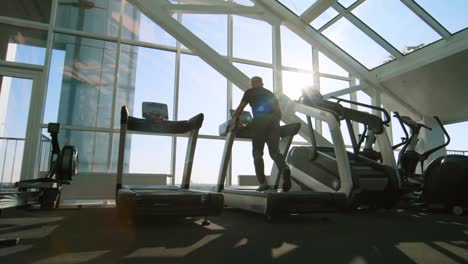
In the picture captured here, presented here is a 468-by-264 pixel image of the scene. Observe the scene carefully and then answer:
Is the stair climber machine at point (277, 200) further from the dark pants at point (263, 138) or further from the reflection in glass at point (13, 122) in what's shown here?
the reflection in glass at point (13, 122)

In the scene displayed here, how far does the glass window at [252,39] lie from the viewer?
7.53 meters

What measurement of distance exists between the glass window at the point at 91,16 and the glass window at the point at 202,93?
5.36 ft

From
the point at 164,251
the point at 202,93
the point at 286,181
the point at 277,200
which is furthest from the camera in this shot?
the point at 202,93

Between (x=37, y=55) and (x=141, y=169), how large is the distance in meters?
2.85

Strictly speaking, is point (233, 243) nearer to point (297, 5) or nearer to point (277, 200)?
point (277, 200)

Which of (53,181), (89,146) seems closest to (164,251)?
(53,181)

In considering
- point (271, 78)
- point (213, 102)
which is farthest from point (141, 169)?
point (271, 78)

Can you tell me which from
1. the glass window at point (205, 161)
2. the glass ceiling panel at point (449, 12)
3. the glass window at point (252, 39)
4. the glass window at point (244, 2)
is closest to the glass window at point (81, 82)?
the glass window at point (205, 161)

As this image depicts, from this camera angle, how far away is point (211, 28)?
24.7ft

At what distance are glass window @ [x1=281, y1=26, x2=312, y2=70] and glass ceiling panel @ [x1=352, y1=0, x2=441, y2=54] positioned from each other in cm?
179

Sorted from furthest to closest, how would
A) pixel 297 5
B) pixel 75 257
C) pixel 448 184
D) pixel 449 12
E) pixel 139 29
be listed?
pixel 297 5, pixel 139 29, pixel 449 12, pixel 448 184, pixel 75 257

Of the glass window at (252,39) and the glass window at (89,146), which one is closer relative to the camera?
the glass window at (89,146)

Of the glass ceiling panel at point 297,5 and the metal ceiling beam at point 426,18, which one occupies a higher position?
the glass ceiling panel at point 297,5

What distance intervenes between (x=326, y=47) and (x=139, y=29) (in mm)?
4508
